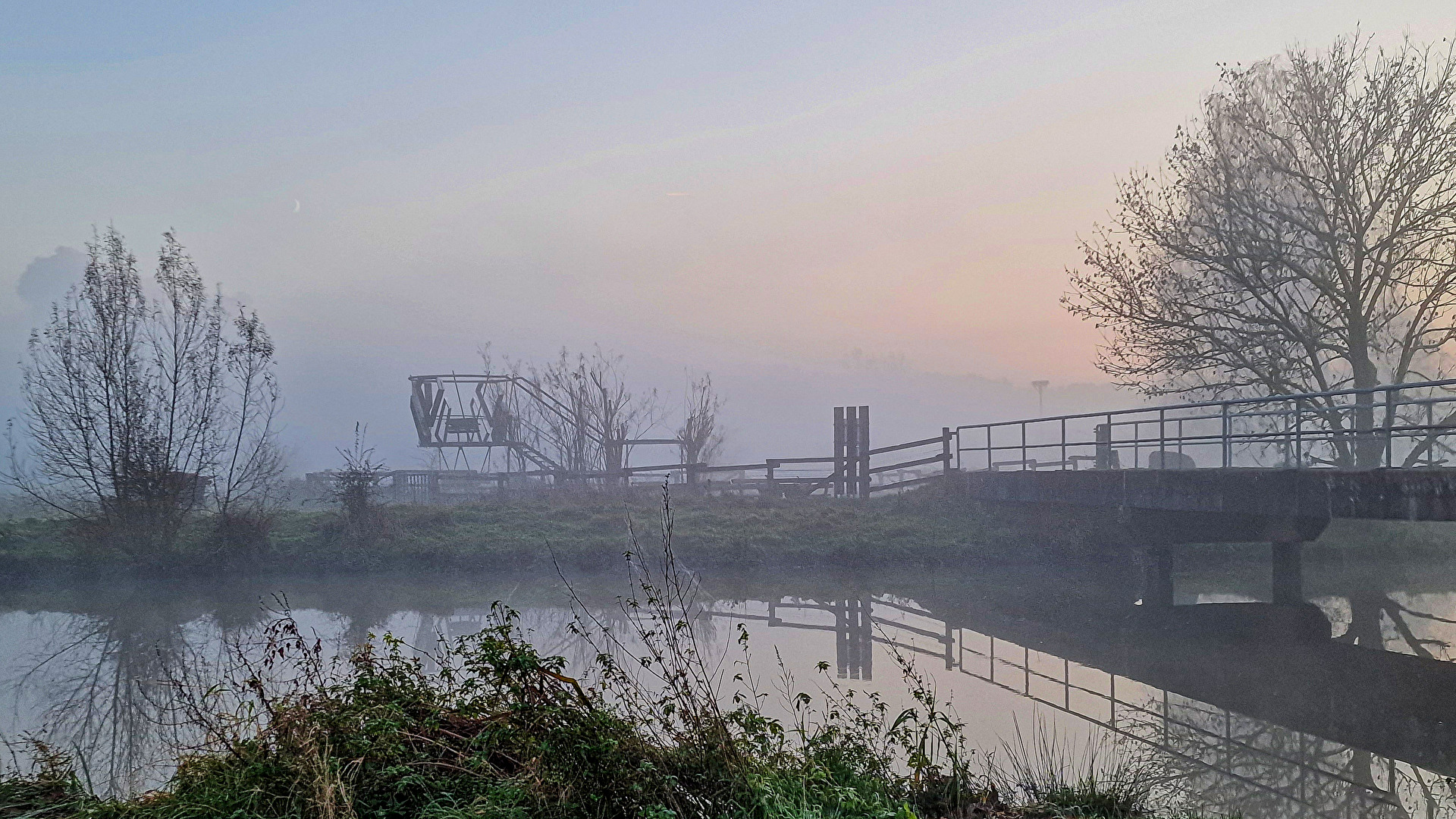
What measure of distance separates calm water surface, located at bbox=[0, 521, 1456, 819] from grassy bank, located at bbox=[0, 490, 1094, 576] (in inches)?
30.6

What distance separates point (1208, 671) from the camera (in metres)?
10.4

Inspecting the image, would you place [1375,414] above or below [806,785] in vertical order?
above

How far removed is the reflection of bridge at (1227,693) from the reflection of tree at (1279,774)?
0.02 meters

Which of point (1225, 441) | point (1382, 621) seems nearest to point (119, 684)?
point (1225, 441)

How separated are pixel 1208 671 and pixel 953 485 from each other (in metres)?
13.2

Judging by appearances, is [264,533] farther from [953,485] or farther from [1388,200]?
[1388,200]

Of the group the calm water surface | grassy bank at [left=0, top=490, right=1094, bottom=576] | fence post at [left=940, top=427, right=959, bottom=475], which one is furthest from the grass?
fence post at [left=940, top=427, right=959, bottom=475]

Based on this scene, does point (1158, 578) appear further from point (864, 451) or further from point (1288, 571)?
point (864, 451)

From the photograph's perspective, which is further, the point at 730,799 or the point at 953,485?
the point at 953,485

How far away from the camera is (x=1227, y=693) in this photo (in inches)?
372

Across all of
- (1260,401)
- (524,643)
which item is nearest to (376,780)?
(524,643)

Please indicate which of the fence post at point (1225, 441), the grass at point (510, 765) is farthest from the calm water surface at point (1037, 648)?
the fence post at point (1225, 441)

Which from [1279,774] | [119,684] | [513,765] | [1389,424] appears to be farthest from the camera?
[1389,424]

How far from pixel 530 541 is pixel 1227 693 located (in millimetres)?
13216
